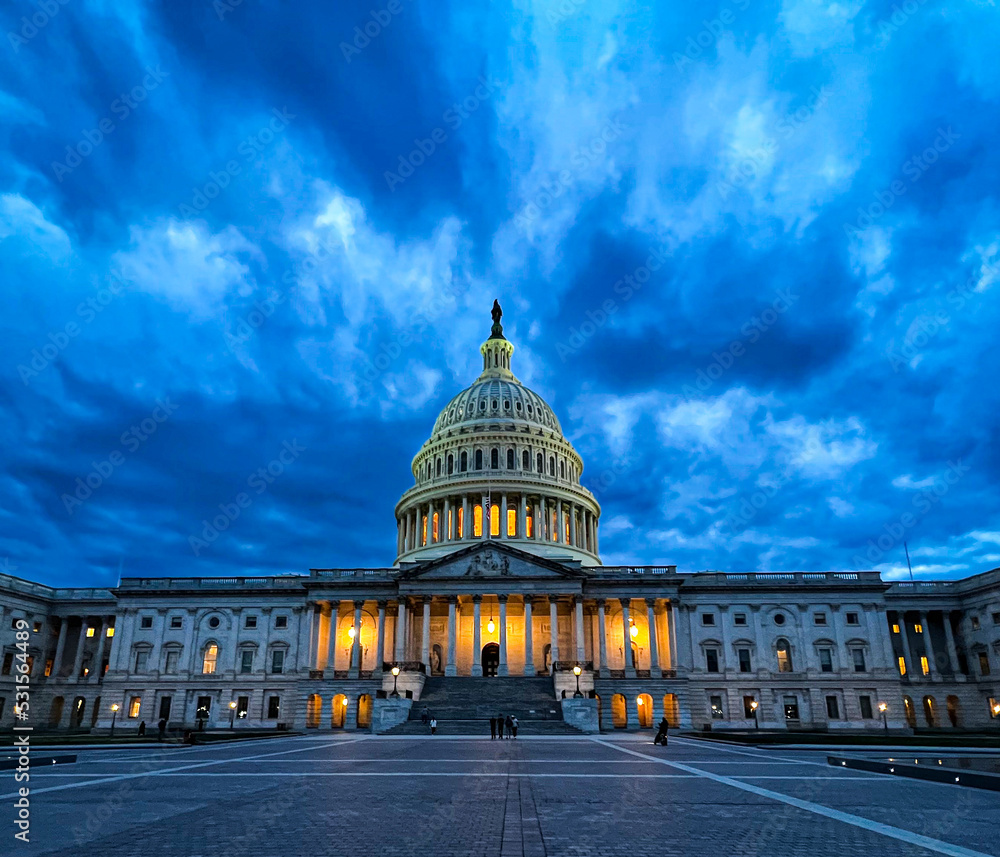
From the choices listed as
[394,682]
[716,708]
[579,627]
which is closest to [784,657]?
[716,708]

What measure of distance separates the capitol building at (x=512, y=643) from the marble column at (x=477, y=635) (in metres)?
0.41

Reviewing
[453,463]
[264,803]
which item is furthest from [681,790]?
[453,463]

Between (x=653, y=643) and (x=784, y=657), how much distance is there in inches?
611

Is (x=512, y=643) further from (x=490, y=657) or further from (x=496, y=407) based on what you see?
(x=496, y=407)

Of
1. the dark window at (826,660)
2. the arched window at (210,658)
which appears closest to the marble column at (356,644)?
the arched window at (210,658)

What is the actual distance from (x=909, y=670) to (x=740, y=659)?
61.7 ft

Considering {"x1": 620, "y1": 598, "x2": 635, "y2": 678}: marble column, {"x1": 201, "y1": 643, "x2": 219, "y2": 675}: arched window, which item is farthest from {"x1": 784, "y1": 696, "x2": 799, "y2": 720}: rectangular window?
{"x1": 201, "y1": 643, "x2": 219, "y2": 675}: arched window

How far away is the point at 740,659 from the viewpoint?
7769 cm

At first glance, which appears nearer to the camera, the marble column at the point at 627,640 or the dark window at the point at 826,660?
the marble column at the point at 627,640

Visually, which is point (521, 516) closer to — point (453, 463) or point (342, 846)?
point (453, 463)

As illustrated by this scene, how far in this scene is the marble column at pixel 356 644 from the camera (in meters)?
74.1

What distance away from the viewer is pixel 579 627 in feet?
239

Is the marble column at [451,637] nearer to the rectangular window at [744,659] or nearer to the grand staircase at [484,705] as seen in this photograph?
the grand staircase at [484,705]

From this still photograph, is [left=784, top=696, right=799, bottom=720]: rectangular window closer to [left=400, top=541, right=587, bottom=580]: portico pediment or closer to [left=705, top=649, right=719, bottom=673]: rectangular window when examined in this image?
[left=705, top=649, right=719, bottom=673]: rectangular window
